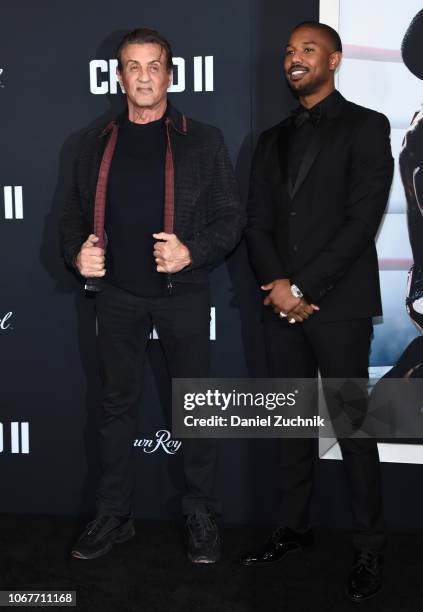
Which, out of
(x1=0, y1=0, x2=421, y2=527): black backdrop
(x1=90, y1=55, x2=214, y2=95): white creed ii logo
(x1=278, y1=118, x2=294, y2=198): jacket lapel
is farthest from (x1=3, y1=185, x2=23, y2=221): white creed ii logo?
(x1=278, y1=118, x2=294, y2=198): jacket lapel

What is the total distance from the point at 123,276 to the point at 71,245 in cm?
25

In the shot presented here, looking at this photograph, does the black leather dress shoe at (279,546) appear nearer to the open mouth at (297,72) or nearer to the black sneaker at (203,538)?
the black sneaker at (203,538)

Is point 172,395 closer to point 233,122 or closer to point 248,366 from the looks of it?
point 248,366

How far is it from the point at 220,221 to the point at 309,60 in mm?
632

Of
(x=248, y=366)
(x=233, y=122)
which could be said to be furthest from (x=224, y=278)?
(x=233, y=122)

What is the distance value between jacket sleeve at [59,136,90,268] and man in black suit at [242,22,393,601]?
2.24 feet

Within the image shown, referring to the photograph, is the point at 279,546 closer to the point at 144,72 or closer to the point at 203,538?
the point at 203,538

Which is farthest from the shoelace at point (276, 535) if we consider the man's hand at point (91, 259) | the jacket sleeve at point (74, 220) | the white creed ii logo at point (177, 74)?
the white creed ii logo at point (177, 74)

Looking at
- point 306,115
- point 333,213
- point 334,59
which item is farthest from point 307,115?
point 333,213

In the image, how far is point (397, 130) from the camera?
290 centimetres

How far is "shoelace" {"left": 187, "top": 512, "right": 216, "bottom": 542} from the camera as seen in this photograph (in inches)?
108

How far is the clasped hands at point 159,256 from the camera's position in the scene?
8.24 feet

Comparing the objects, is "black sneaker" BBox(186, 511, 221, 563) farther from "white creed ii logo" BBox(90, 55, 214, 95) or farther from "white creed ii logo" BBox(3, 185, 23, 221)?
"white creed ii logo" BBox(90, 55, 214, 95)

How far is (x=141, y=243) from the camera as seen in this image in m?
2.65
